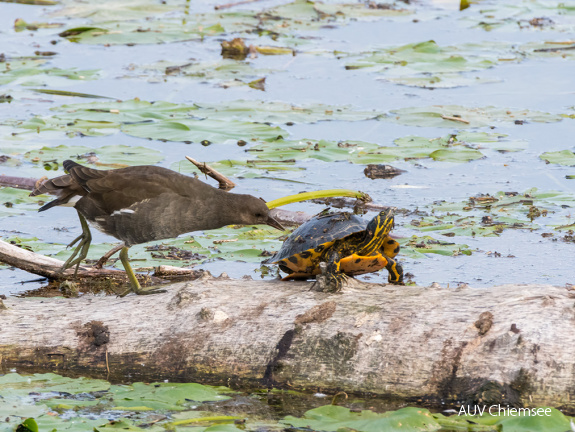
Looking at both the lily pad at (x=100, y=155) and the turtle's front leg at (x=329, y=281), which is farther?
the lily pad at (x=100, y=155)

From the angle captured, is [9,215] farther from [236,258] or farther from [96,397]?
[96,397]

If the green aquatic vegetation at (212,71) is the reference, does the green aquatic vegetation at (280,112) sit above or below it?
below

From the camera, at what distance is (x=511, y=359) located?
3781 millimetres

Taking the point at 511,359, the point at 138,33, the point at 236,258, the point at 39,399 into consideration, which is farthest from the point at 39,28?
the point at 511,359

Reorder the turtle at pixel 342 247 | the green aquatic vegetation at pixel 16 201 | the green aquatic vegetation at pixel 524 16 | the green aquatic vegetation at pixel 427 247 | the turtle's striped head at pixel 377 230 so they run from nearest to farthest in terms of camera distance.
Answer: the turtle at pixel 342 247 < the turtle's striped head at pixel 377 230 < the green aquatic vegetation at pixel 427 247 < the green aquatic vegetation at pixel 16 201 < the green aquatic vegetation at pixel 524 16

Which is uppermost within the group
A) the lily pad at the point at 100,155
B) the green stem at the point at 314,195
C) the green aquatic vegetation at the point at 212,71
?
the green aquatic vegetation at the point at 212,71

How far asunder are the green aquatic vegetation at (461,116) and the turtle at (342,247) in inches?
143

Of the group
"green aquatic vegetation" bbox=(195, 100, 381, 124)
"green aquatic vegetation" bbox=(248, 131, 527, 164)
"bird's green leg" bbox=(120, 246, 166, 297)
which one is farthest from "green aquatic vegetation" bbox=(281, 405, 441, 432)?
"green aquatic vegetation" bbox=(195, 100, 381, 124)

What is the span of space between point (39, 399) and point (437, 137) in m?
5.83

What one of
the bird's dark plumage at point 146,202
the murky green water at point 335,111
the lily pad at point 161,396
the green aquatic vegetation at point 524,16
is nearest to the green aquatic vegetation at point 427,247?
the murky green water at point 335,111

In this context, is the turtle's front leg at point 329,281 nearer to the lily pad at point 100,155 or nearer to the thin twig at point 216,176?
the thin twig at point 216,176

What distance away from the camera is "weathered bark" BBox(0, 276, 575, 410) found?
3.80 m

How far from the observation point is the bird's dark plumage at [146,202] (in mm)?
5059

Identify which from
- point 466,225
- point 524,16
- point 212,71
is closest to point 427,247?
point 466,225
